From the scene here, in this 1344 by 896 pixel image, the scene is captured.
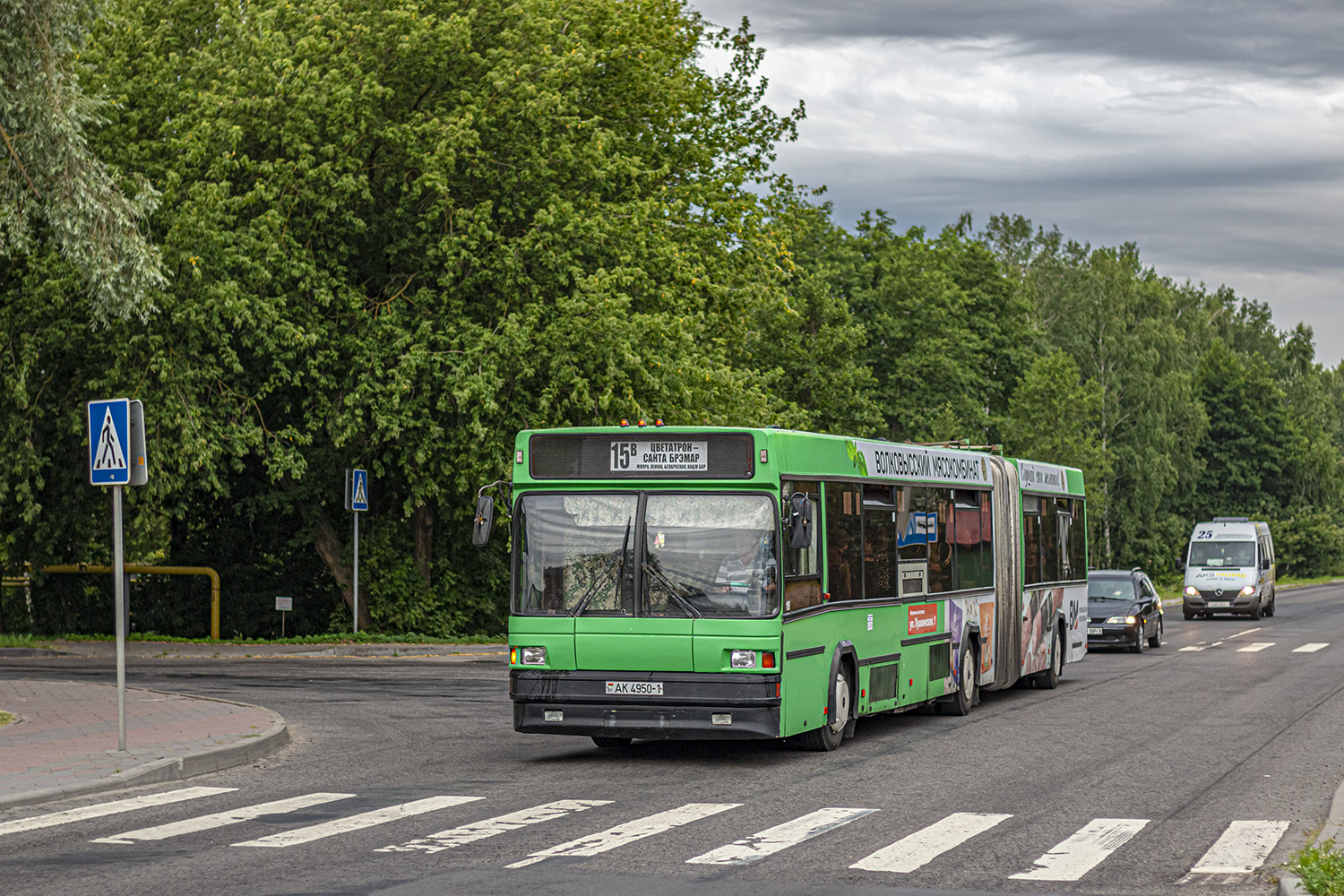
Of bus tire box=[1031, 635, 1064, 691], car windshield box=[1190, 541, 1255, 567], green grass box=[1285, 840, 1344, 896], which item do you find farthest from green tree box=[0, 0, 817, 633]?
car windshield box=[1190, 541, 1255, 567]

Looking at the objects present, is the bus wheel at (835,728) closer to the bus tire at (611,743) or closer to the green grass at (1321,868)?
the bus tire at (611,743)

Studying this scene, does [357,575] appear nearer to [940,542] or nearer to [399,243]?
[399,243]

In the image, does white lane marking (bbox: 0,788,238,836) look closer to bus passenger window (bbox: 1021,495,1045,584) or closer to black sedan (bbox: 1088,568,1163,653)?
bus passenger window (bbox: 1021,495,1045,584)

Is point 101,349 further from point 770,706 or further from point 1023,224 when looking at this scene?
point 1023,224

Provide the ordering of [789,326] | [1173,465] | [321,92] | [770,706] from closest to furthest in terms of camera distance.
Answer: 1. [770,706]
2. [321,92]
3. [789,326]
4. [1173,465]

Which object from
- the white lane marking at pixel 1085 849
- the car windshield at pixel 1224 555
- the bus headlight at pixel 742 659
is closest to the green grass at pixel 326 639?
the bus headlight at pixel 742 659

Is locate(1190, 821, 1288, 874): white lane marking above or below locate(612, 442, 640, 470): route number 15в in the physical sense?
below

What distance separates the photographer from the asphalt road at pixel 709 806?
8633 millimetres

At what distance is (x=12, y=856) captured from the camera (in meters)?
9.15

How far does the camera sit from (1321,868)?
796 centimetres

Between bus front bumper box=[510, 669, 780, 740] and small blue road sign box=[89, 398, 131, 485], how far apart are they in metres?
3.74

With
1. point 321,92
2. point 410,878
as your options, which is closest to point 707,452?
point 410,878

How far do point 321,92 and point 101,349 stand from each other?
5581 mm

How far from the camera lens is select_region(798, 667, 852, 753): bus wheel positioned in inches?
573
